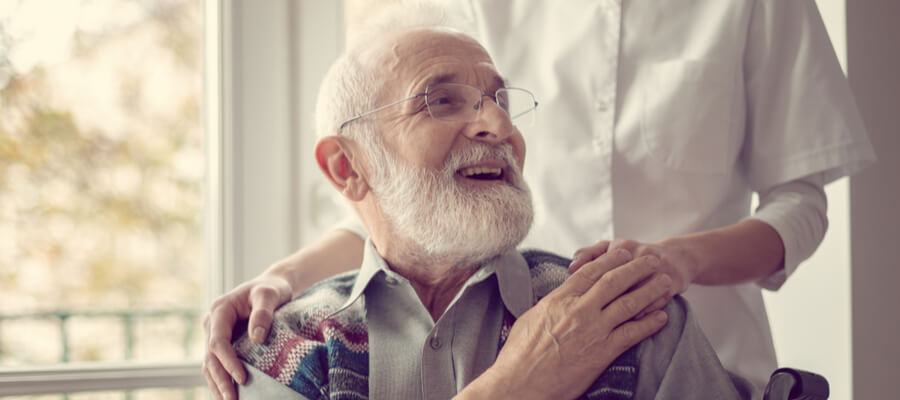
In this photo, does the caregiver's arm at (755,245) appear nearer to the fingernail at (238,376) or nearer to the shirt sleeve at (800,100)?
the shirt sleeve at (800,100)

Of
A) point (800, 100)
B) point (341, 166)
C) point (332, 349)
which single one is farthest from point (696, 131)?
point (332, 349)

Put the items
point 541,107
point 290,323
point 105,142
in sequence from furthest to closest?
point 105,142 → point 541,107 → point 290,323

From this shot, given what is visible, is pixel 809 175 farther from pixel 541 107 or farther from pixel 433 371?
pixel 433 371

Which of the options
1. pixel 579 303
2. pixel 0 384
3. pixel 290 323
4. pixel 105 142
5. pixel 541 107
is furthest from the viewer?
pixel 105 142

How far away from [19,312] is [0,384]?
0.20m

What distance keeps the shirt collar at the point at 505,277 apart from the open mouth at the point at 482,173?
0.15 m

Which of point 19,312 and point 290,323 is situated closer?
point 290,323

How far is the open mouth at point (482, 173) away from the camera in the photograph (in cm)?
130

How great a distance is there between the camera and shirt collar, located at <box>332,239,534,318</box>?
4.07 feet

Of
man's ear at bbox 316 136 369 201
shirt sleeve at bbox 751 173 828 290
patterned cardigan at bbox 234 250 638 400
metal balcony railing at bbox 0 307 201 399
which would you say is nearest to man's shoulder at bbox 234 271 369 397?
patterned cardigan at bbox 234 250 638 400

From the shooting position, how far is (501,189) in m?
1.27

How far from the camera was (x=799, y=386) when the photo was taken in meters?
0.99

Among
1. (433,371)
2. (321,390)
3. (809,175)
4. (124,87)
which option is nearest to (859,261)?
(809,175)

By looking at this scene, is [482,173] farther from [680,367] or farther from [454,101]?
[680,367]
